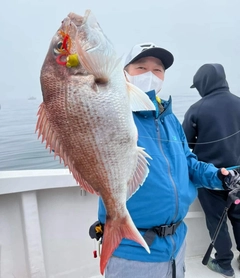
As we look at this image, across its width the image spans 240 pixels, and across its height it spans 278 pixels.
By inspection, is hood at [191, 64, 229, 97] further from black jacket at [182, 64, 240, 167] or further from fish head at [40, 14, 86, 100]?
fish head at [40, 14, 86, 100]

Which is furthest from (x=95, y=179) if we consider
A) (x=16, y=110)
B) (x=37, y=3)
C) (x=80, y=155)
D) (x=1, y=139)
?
(x=37, y=3)

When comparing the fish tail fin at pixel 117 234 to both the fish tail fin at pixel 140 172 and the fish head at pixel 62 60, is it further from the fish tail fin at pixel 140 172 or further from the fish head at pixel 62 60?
the fish head at pixel 62 60

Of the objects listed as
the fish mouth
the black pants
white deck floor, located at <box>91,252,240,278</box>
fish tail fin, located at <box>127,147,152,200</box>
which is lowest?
white deck floor, located at <box>91,252,240,278</box>

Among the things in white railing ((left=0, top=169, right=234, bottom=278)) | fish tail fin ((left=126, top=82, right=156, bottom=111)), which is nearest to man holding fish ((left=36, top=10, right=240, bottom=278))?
fish tail fin ((left=126, top=82, right=156, bottom=111))

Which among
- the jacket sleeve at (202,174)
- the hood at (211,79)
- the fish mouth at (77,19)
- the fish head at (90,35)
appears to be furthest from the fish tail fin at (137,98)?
the hood at (211,79)

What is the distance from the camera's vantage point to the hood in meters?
2.64

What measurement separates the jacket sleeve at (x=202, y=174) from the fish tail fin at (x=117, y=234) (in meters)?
0.54

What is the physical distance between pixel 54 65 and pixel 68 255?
1.90 m

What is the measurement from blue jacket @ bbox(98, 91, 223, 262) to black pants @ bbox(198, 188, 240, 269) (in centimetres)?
126

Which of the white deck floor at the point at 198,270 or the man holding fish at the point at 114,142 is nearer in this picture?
the man holding fish at the point at 114,142

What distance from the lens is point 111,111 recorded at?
0.90 meters

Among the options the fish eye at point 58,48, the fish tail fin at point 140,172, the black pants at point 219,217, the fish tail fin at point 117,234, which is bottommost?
the black pants at point 219,217

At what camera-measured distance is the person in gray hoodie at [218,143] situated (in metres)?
2.46

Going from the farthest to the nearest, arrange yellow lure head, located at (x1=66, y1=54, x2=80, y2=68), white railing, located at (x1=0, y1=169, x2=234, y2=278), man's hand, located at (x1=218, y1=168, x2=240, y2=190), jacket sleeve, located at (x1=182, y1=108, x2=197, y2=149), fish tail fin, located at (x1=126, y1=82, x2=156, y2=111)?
jacket sleeve, located at (x1=182, y1=108, x2=197, y2=149), white railing, located at (x1=0, y1=169, x2=234, y2=278), man's hand, located at (x1=218, y1=168, x2=240, y2=190), fish tail fin, located at (x1=126, y1=82, x2=156, y2=111), yellow lure head, located at (x1=66, y1=54, x2=80, y2=68)
